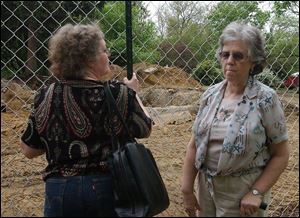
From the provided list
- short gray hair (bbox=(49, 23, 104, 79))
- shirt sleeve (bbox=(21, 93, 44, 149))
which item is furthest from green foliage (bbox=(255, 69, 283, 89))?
shirt sleeve (bbox=(21, 93, 44, 149))

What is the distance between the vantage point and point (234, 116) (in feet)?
5.93

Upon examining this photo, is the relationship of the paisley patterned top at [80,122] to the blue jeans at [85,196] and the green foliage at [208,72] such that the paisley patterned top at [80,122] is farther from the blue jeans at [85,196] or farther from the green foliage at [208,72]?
the green foliage at [208,72]

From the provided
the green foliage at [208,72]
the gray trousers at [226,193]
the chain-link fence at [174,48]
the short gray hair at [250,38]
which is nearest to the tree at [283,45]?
the chain-link fence at [174,48]

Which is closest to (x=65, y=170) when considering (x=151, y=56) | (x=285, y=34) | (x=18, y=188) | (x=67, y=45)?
(x=67, y=45)

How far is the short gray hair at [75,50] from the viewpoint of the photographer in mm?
1774

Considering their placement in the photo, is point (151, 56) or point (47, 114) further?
point (151, 56)

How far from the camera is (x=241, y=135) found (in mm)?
1779

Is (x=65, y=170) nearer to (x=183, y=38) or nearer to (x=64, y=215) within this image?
(x=64, y=215)

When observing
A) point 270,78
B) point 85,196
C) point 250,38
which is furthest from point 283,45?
point 85,196

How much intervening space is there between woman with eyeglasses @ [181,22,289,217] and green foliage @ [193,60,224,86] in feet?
3.52

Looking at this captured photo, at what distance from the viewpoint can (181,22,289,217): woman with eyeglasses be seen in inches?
70.5

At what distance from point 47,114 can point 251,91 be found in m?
0.82

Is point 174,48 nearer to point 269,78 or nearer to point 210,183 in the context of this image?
point 269,78

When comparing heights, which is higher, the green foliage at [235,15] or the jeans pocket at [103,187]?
the green foliage at [235,15]
